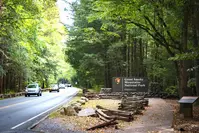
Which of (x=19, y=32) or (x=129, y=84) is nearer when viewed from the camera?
(x=19, y=32)

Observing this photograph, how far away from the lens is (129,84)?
2919cm

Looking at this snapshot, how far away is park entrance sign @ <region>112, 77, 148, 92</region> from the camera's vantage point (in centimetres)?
2909

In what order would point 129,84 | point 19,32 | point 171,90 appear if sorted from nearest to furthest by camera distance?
point 19,32, point 129,84, point 171,90

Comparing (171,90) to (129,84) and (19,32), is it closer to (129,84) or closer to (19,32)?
(129,84)

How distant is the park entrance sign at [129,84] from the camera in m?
29.1

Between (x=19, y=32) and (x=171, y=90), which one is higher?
(x=19, y=32)

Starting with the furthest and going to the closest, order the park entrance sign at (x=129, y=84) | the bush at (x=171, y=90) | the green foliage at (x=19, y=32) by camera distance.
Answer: the bush at (x=171, y=90) < the park entrance sign at (x=129, y=84) < the green foliage at (x=19, y=32)

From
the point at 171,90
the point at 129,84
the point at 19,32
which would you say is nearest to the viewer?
the point at 19,32

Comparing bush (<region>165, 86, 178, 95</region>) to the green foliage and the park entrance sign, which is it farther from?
the green foliage

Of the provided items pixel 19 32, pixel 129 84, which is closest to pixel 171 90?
pixel 129 84

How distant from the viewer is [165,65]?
28281mm

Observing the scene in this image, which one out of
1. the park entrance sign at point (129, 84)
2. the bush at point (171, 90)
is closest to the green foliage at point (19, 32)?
the park entrance sign at point (129, 84)

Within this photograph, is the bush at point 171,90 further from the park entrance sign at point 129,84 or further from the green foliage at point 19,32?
the green foliage at point 19,32

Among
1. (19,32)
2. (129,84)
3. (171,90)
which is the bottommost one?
(171,90)
